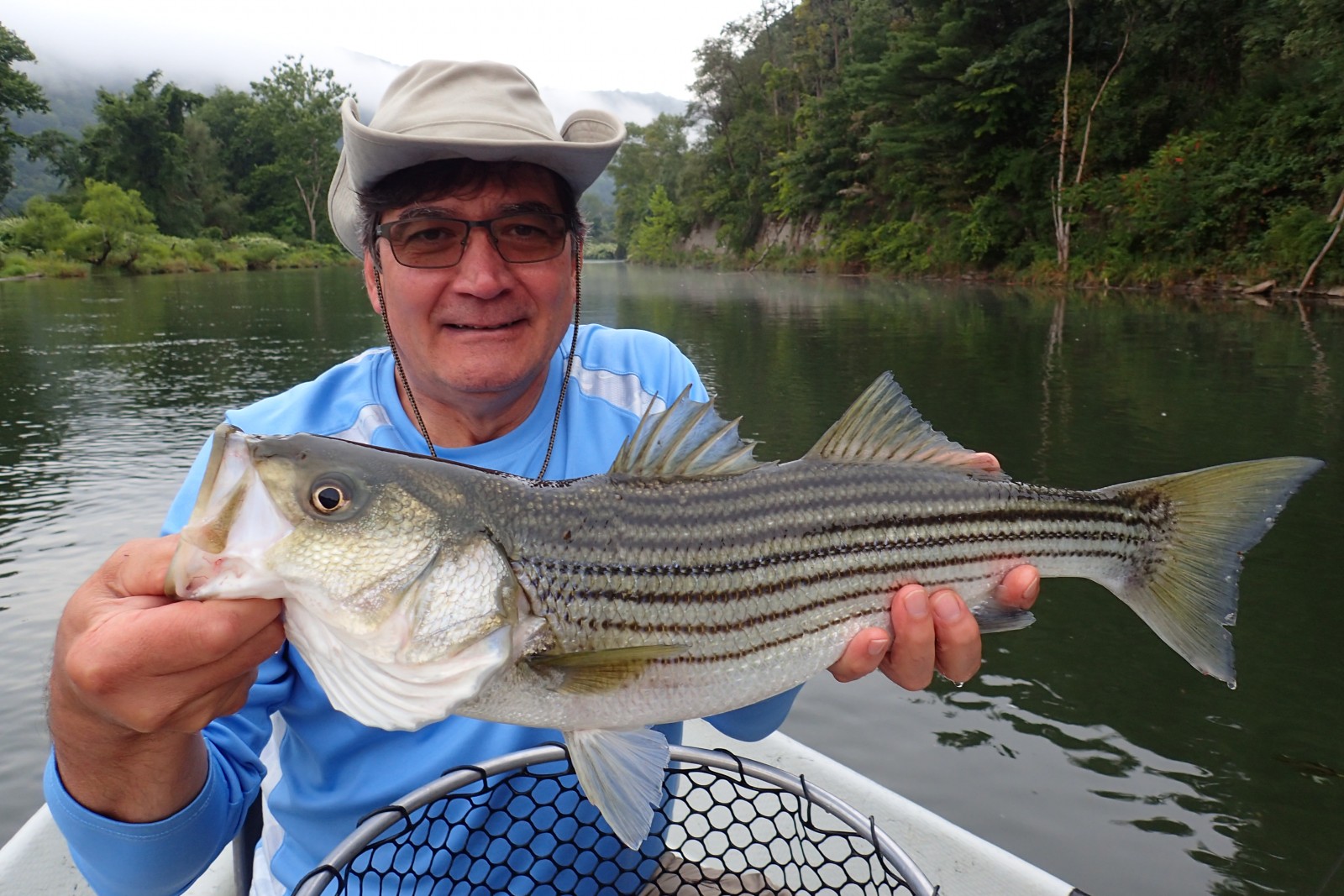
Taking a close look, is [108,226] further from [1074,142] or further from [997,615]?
[997,615]

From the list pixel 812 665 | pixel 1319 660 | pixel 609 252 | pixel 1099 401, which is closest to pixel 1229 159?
pixel 1099 401

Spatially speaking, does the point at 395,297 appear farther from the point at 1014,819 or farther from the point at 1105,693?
the point at 1105,693

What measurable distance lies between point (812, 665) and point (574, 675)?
2.24 ft

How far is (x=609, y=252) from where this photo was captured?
146 m

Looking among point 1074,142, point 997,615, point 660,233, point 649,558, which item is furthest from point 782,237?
point 649,558

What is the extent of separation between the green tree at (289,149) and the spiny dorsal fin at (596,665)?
9166 centimetres

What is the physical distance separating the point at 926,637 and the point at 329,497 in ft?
5.25

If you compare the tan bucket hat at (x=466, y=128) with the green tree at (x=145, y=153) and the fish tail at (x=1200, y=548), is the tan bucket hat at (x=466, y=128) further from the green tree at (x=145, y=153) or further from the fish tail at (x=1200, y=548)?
the green tree at (x=145, y=153)

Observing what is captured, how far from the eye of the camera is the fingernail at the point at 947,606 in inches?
92.5

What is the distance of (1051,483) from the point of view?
9.46 meters

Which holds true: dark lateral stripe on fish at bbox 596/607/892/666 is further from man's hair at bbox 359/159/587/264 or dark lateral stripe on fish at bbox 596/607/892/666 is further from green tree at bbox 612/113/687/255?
green tree at bbox 612/113/687/255

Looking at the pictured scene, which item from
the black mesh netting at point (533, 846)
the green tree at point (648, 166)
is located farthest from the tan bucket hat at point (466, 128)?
the green tree at point (648, 166)

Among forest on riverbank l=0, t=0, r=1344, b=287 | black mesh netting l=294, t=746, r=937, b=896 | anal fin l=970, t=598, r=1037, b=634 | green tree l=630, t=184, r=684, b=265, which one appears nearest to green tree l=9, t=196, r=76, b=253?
forest on riverbank l=0, t=0, r=1344, b=287

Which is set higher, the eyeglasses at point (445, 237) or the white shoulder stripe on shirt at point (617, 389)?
the eyeglasses at point (445, 237)
